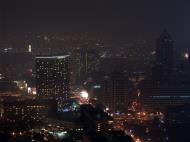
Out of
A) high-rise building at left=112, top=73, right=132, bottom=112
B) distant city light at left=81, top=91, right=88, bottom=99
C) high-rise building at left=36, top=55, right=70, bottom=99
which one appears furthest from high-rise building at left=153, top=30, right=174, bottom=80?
high-rise building at left=36, top=55, right=70, bottom=99

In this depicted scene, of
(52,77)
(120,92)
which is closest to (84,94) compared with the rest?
(52,77)

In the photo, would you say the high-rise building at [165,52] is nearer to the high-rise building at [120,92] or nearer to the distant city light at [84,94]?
the high-rise building at [120,92]

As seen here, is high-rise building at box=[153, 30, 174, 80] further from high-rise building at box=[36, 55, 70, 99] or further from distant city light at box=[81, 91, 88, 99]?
high-rise building at box=[36, 55, 70, 99]

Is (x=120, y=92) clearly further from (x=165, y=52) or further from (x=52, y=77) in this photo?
(x=165, y=52)

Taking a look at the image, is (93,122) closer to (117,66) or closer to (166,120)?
(166,120)

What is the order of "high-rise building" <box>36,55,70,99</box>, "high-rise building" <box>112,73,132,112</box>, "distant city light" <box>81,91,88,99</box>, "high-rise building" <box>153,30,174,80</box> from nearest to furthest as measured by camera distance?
"high-rise building" <box>112,73,132,112</box> < "high-rise building" <box>36,55,70,99</box> < "distant city light" <box>81,91,88,99</box> < "high-rise building" <box>153,30,174,80</box>

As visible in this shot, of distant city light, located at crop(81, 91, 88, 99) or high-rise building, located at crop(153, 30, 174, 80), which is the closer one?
distant city light, located at crop(81, 91, 88, 99)

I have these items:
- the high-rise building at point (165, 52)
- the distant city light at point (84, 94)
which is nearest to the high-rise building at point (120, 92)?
the distant city light at point (84, 94)

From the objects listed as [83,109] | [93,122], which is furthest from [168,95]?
[93,122]
